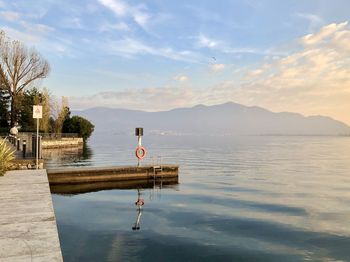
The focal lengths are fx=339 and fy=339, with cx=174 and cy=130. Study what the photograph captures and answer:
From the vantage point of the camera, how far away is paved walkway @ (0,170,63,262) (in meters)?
5.93

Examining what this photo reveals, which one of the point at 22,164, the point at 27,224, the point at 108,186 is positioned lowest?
the point at 108,186

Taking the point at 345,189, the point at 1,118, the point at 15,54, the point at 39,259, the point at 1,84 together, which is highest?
the point at 15,54

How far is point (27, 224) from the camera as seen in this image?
759 cm

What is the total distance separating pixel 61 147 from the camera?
6994cm

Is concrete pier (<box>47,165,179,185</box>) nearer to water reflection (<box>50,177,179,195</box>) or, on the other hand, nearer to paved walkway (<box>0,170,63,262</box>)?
water reflection (<box>50,177,179,195</box>)

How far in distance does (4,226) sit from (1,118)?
71894mm

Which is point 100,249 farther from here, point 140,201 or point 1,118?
point 1,118

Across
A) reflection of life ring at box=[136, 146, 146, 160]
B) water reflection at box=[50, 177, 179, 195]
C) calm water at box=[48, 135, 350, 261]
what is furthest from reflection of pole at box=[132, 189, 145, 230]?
reflection of life ring at box=[136, 146, 146, 160]

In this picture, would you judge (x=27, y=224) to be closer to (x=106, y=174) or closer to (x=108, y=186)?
(x=108, y=186)

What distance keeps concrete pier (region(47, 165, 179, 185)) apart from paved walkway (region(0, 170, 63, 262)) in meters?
9.20

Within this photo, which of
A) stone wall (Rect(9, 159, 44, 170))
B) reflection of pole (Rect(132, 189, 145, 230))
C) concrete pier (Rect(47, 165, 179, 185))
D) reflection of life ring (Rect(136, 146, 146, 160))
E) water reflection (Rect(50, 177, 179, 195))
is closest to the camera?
reflection of pole (Rect(132, 189, 145, 230))

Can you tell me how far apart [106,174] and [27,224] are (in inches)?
605

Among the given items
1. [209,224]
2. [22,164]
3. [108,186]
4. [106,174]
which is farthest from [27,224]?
[106,174]

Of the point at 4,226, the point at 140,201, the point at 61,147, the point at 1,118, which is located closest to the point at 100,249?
the point at 4,226
